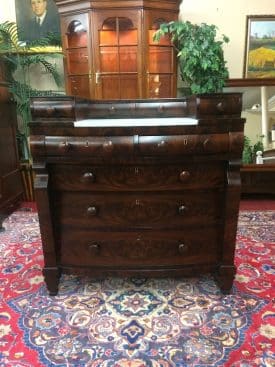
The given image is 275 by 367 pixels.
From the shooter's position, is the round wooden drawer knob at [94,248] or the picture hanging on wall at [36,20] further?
the picture hanging on wall at [36,20]

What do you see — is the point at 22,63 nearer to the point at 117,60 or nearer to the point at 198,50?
the point at 117,60

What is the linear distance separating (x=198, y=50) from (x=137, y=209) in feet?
5.72

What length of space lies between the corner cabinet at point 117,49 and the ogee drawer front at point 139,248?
1.79m

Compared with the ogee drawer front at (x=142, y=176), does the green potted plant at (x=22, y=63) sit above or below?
above

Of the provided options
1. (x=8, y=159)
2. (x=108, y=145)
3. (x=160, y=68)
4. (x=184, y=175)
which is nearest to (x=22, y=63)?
(x=8, y=159)

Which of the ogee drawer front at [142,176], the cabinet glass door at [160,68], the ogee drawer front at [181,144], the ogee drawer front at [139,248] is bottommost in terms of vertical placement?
the ogee drawer front at [139,248]

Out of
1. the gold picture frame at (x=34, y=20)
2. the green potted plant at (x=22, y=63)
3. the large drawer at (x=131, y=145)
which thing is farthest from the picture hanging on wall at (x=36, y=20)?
the large drawer at (x=131, y=145)

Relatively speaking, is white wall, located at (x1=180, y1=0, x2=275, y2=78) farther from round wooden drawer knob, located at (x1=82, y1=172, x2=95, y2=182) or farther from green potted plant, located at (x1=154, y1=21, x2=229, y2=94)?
round wooden drawer knob, located at (x1=82, y1=172, x2=95, y2=182)

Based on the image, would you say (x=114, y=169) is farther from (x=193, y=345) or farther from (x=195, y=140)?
(x=193, y=345)

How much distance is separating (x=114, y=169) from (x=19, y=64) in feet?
7.65

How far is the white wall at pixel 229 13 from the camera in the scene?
3.17 metres

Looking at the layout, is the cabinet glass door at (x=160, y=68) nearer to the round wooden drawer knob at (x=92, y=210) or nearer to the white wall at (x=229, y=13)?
the white wall at (x=229, y=13)

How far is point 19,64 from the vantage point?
123 inches

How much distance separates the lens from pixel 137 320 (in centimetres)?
154
